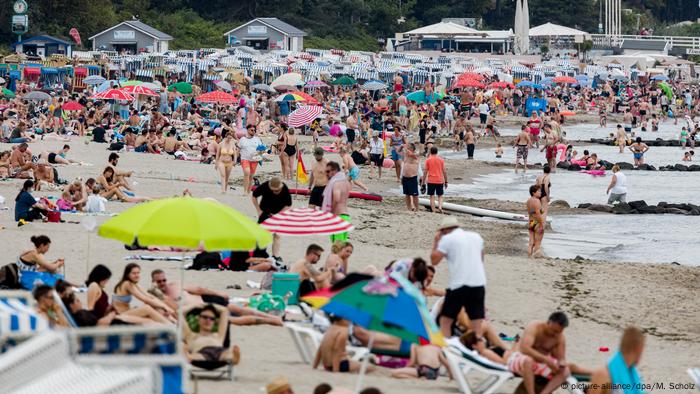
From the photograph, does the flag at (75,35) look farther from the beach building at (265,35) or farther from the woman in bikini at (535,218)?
the woman in bikini at (535,218)

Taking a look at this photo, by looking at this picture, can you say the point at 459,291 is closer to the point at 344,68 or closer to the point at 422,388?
the point at 422,388

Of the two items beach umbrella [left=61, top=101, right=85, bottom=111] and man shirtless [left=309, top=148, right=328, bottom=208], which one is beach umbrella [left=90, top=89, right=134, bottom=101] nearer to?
beach umbrella [left=61, top=101, right=85, bottom=111]

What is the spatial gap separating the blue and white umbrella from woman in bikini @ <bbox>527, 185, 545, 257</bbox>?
9789 mm

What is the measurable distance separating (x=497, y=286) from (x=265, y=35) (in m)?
53.0

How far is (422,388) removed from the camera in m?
8.70

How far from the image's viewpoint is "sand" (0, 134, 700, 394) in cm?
930

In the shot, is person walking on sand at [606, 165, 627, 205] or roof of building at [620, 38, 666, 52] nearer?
person walking on sand at [606, 165, 627, 205]

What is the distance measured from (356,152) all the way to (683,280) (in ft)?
36.7

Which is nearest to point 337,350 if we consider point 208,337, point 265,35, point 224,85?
point 208,337

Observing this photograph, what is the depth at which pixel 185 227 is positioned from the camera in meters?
8.54

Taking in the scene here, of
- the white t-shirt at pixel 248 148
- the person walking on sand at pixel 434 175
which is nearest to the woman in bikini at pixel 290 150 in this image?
the white t-shirt at pixel 248 148

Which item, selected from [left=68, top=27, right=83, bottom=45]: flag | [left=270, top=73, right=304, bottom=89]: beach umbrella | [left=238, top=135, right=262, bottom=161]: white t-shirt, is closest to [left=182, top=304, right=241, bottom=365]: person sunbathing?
[left=238, top=135, right=262, bottom=161]: white t-shirt

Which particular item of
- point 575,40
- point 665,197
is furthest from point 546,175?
point 575,40

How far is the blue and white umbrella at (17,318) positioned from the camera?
5539 mm
